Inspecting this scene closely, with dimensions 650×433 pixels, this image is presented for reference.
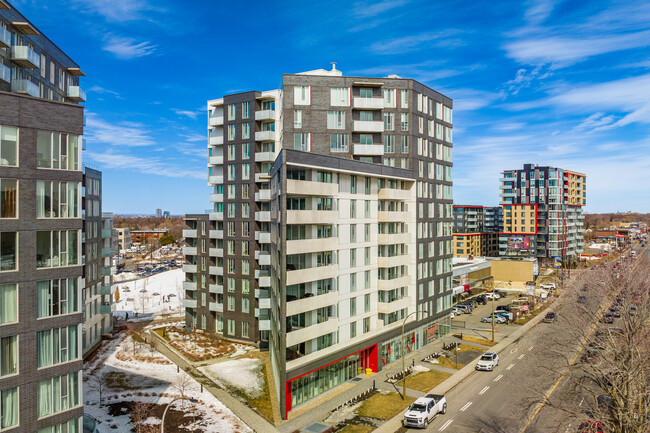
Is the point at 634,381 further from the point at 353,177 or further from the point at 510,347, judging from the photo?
the point at 510,347

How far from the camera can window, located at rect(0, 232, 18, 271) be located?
70.4ft

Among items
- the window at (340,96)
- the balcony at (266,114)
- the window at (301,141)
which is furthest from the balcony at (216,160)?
the window at (340,96)

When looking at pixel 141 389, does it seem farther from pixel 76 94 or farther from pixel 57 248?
pixel 76 94

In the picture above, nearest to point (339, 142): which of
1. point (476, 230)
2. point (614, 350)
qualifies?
point (614, 350)

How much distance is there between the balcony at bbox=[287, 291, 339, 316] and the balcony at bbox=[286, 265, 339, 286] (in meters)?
1.73

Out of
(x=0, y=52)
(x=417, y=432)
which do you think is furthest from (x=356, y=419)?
(x=0, y=52)

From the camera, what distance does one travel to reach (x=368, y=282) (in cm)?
4738

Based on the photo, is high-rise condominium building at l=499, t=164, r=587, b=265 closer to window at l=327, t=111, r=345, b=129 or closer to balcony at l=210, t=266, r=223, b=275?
window at l=327, t=111, r=345, b=129

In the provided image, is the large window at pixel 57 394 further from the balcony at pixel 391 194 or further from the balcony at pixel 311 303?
the balcony at pixel 391 194

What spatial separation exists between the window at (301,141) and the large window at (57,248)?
96.3 feet

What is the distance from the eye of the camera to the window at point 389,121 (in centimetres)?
5362

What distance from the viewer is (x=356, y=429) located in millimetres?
32719

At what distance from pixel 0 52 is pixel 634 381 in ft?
200

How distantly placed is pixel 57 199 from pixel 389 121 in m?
40.3
